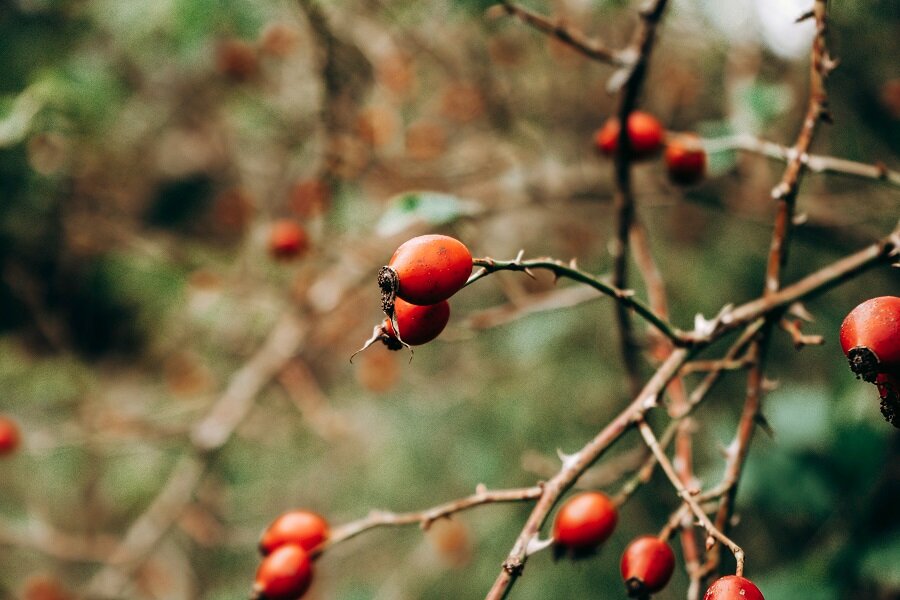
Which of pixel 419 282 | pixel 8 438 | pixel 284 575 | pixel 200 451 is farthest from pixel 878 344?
pixel 8 438

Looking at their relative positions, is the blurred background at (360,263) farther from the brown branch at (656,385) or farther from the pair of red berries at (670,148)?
the brown branch at (656,385)

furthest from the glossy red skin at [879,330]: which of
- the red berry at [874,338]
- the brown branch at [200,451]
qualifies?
the brown branch at [200,451]

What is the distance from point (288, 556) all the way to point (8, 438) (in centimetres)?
133

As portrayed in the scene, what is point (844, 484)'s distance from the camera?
1.60m

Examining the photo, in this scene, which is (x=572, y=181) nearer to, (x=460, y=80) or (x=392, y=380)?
(x=460, y=80)

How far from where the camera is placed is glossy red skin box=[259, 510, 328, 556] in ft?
3.51

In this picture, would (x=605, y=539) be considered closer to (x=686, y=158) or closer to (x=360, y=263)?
(x=686, y=158)

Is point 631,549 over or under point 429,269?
under

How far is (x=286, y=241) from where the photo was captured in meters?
2.00

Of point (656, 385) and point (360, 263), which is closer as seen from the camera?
point (656, 385)

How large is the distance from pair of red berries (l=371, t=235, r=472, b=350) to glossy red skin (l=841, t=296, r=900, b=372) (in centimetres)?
43

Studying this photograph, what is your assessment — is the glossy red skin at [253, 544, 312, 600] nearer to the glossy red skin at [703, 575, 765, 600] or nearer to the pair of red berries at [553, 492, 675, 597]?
the pair of red berries at [553, 492, 675, 597]

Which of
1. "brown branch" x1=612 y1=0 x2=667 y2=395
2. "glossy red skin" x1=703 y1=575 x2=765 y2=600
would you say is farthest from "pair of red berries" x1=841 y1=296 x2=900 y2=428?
"brown branch" x1=612 y1=0 x2=667 y2=395

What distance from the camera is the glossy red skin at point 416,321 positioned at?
0.77 m
